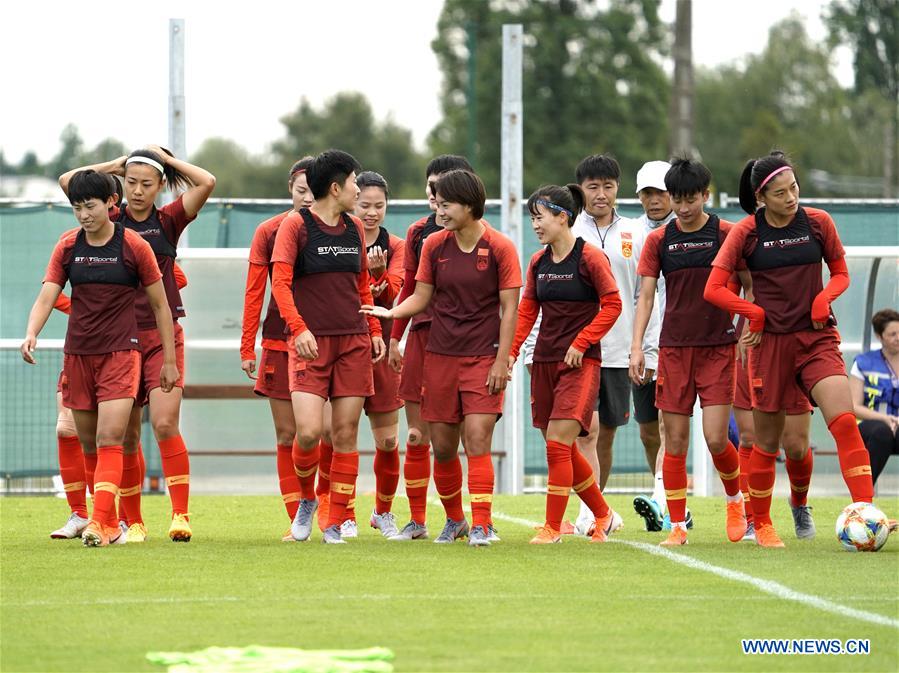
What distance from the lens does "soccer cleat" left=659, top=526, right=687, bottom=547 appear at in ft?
30.6

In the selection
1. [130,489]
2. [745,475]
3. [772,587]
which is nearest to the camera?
[772,587]

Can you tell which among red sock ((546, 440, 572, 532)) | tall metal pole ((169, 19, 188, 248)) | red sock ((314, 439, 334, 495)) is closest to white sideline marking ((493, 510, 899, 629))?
red sock ((546, 440, 572, 532))

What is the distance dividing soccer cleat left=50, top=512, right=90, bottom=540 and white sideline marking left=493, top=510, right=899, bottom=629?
10.6 feet

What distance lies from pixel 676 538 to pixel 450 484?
1.33 meters

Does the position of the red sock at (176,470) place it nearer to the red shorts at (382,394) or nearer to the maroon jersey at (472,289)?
the red shorts at (382,394)

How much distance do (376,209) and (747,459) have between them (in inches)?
110

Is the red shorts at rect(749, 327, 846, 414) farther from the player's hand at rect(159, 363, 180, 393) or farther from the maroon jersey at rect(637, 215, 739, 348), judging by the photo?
the player's hand at rect(159, 363, 180, 393)

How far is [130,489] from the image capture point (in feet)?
32.5

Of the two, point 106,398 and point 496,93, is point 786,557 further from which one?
point 496,93

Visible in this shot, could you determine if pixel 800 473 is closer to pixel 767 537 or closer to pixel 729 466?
pixel 729 466

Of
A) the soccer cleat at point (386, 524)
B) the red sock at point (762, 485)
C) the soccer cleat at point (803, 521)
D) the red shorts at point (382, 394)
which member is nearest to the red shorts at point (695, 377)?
the red sock at point (762, 485)

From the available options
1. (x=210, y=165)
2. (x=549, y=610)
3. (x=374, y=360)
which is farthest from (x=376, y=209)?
(x=210, y=165)

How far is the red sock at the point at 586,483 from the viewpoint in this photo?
9383mm

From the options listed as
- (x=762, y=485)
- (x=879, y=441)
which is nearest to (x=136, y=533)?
(x=762, y=485)
